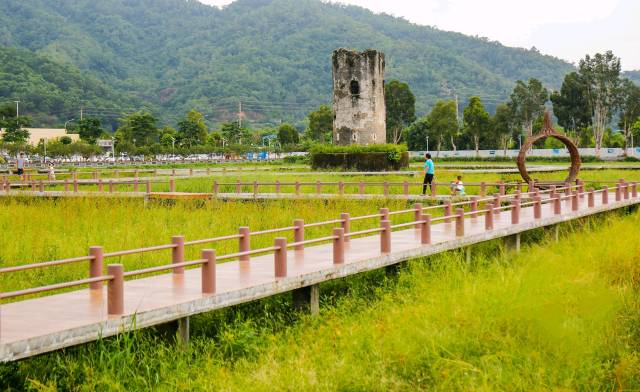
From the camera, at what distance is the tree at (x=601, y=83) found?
7069 cm

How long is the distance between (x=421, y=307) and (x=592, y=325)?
2.36m

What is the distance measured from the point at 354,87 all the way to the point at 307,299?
33626 mm

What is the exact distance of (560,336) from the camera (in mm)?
10883

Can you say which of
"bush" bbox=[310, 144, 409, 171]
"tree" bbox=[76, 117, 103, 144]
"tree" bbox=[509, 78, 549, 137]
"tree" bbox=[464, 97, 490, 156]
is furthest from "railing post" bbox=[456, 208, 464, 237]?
"tree" bbox=[76, 117, 103, 144]

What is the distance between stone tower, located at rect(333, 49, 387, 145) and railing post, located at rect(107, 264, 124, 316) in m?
35.9

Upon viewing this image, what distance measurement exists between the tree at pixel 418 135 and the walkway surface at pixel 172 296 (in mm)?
77998

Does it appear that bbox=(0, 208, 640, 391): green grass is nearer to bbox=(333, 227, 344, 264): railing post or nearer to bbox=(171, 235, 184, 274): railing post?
bbox=(333, 227, 344, 264): railing post

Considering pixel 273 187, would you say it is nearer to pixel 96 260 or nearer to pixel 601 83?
pixel 96 260

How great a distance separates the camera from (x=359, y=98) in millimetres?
45062

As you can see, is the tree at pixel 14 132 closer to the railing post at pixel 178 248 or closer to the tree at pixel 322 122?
the tree at pixel 322 122

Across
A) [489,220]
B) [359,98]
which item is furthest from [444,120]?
[489,220]

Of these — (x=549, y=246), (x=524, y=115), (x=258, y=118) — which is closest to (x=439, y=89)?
(x=258, y=118)

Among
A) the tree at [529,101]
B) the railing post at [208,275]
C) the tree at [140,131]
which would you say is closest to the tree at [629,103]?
the tree at [529,101]

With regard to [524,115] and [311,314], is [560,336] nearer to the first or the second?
[311,314]
